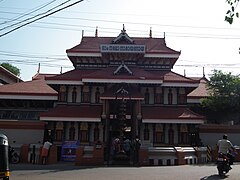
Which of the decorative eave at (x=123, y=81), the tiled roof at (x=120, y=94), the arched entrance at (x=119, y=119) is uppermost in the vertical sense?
the decorative eave at (x=123, y=81)

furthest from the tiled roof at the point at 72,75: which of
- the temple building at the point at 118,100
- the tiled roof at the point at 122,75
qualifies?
the tiled roof at the point at 122,75

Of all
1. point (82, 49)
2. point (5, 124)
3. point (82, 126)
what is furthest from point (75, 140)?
point (82, 49)

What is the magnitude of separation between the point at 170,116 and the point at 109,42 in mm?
10482

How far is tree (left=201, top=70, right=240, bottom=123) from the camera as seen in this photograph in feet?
87.2

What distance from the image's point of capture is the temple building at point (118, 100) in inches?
986

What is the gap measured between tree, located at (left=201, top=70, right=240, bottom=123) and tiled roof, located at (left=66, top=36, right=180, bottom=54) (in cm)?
422

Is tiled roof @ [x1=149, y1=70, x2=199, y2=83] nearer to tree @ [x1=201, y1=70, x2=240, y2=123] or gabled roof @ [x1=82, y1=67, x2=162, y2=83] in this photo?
gabled roof @ [x1=82, y1=67, x2=162, y2=83]

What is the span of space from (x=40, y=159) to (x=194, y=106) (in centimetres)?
1612

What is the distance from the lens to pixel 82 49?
97.6 ft

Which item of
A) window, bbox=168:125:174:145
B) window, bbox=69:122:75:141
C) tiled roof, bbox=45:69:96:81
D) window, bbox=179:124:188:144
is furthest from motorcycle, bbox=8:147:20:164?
window, bbox=179:124:188:144

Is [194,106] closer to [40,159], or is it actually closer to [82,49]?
[82,49]

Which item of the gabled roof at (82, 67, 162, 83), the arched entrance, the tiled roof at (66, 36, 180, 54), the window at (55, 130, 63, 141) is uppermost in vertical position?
the tiled roof at (66, 36, 180, 54)

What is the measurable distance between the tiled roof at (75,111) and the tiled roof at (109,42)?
525 cm

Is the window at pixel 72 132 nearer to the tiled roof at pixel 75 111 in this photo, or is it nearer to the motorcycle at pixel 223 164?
the tiled roof at pixel 75 111
